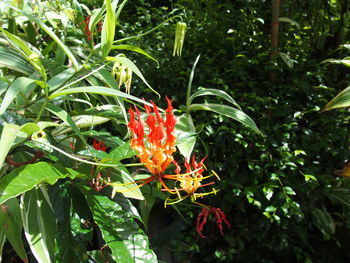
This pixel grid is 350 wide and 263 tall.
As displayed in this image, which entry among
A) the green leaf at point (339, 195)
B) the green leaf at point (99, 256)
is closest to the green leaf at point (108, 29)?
the green leaf at point (99, 256)

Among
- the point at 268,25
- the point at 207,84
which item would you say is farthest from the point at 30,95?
the point at 268,25

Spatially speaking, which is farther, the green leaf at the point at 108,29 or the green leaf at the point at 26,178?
the green leaf at the point at 108,29

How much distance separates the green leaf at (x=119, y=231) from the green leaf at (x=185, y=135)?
0.15 metres

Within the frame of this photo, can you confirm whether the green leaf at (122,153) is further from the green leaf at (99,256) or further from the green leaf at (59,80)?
the green leaf at (99,256)

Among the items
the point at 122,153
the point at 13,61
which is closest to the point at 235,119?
the point at 122,153

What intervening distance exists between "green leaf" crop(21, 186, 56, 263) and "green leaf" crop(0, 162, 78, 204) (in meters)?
0.10

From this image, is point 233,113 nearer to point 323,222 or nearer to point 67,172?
point 67,172

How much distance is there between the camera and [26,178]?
0.58 meters

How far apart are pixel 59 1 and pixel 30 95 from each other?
1.32 ft

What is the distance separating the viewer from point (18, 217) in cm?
68

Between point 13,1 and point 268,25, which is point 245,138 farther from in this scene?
point 13,1

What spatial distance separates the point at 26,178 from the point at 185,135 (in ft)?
0.92

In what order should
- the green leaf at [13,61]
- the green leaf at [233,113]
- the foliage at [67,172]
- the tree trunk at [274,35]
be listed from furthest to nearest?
the tree trunk at [274,35], the green leaf at [233,113], the green leaf at [13,61], the foliage at [67,172]

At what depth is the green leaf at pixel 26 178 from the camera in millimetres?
541
